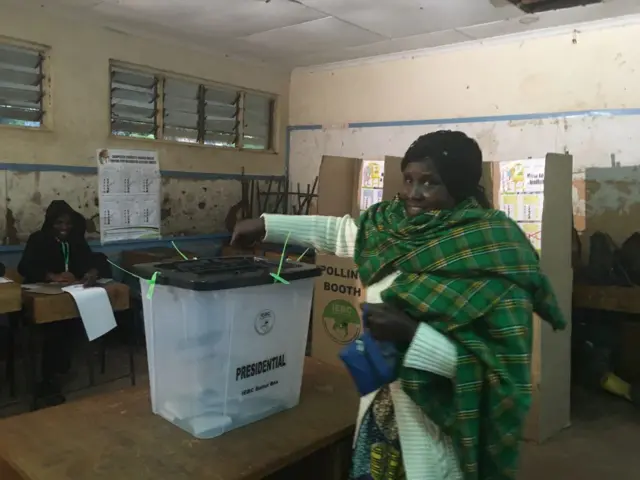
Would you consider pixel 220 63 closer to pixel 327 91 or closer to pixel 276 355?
pixel 327 91

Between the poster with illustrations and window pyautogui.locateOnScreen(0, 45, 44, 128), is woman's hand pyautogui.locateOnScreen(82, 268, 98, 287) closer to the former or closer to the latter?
window pyautogui.locateOnScreen(0, 45, 44, 128)

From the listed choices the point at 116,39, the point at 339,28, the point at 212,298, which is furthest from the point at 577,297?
the point at 116,39

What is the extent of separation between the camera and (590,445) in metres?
2.82

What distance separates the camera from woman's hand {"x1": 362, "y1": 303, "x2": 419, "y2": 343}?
3.47 feet

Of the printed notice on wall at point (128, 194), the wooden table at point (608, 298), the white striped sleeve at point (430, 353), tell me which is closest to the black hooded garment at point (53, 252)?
the printed notice on wall at point (128, 194)

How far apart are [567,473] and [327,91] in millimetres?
3705

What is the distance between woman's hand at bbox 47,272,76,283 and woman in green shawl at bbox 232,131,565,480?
257cm

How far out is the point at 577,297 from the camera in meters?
3.46

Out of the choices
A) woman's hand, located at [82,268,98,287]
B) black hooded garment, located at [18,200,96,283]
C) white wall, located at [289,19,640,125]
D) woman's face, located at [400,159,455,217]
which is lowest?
woman's hand, located at [82,268,98,287]

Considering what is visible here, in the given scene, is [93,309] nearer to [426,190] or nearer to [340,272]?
[340,272]

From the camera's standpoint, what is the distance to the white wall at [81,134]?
3.74m

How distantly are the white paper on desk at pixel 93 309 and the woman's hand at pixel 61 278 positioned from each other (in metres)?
0.21

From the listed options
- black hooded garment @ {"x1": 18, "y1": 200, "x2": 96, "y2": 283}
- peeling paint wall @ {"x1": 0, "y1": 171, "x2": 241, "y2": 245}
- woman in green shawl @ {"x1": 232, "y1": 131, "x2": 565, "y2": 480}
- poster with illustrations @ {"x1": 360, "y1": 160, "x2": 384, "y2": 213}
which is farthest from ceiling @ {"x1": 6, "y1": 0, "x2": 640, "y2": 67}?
woman in green shawl @ {"x1": 232, "y1": 131, "x2": 565, "y2": 480}

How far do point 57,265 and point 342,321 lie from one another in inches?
70.6
